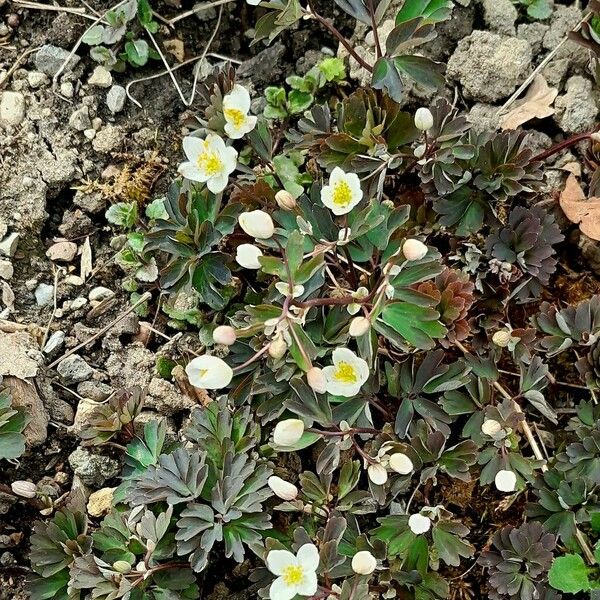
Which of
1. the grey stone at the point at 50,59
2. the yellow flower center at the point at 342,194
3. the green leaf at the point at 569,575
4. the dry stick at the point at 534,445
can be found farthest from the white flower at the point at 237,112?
the green leaf at the point at 569,575

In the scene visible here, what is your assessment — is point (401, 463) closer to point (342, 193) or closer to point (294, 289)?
point (294, 289)

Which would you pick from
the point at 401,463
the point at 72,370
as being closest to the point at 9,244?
the point at 72,370

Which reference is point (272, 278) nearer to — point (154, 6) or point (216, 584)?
point (216, 584)

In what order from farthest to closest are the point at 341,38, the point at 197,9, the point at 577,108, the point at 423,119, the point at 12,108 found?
1. the point at 197,9
2. the point at 12,108
3. the point at 577,108
4. the point at 341,38
5. the point at 423,119

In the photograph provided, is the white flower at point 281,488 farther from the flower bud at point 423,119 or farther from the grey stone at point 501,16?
the grey stone at point 501,16

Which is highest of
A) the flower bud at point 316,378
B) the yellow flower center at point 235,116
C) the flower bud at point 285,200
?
the yellow flower center at point 235,116

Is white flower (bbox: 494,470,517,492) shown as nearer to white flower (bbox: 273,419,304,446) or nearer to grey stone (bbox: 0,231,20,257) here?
white flower (bbox: 273,419,304,446)

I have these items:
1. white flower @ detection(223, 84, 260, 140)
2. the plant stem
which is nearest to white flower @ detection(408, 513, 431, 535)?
white flower @ detection(223, 84, 260, 140)

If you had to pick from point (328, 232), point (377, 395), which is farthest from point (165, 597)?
point (328, 232)
